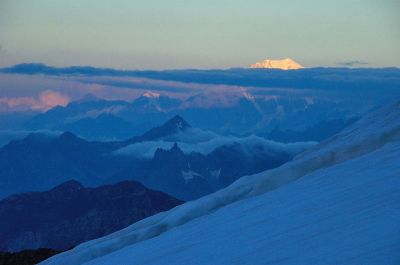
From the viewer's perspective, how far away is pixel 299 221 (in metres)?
18.7

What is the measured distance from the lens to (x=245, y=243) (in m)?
18.8

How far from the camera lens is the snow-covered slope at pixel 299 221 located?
49.7ft

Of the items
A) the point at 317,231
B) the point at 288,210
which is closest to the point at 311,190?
the point at 288,210

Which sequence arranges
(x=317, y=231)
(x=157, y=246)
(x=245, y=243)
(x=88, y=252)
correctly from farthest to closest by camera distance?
(x=88, y=252) < (x=157, y=246) < (x=245, y=243) < (x=317, y=231)

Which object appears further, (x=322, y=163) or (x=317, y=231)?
(x=322, y=163)

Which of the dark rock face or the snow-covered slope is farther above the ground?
the snow-covered slope

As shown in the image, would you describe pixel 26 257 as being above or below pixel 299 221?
below

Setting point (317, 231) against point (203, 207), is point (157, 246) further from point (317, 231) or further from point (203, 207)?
point (317, 231)

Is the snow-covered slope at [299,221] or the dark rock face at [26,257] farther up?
the snow-covered slope at [299,221]

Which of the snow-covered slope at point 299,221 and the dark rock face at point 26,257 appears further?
the dark rock face at point 26,257

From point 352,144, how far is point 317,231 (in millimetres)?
11406

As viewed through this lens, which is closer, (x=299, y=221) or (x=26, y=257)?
(x=299, y=221)

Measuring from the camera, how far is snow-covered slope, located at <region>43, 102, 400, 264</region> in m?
15.1

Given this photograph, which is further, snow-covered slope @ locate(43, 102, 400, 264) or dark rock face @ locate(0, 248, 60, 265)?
dark rock face @ locate(0, 248, 60, 265)
